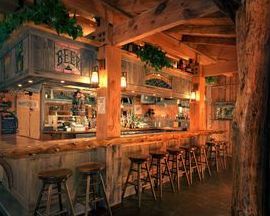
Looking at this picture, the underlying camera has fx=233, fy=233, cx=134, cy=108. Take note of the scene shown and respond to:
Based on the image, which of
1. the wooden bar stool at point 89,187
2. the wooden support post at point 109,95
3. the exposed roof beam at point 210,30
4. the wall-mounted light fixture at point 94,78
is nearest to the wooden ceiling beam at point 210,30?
the exposed roof beam at point 210,30

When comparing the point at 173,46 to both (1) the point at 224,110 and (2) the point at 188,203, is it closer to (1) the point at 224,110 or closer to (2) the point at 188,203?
(2) the point at 188,203

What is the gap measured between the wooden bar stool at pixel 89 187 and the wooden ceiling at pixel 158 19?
202 centimetres

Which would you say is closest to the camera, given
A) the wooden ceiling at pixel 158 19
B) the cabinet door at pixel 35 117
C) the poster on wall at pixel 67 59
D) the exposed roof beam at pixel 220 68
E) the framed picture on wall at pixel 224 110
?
the wooden ceiling at pixel 158 19

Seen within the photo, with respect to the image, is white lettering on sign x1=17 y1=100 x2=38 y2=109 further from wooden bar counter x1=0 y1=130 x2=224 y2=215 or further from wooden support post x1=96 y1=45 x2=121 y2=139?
wooden support post x1=96 y1=45 x2=121 y2=139

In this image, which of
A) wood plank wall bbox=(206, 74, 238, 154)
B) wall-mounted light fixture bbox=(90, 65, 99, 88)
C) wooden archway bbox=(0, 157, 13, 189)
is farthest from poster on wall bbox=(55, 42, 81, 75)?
wood plank wall bbox=(206, 74, 238, 154)

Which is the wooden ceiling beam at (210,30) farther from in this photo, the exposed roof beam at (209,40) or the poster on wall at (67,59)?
the poster on wall at (67,59)

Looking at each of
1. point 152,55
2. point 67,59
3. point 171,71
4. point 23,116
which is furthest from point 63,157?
point 171,71

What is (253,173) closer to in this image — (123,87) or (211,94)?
(123,87)

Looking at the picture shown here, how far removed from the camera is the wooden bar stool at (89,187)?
312cm

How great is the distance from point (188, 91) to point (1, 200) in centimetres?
522

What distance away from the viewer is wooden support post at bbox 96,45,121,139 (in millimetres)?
3879

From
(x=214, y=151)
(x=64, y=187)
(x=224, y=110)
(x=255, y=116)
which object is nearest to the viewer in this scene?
(x=255, y=116)

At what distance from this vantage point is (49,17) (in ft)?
10.7

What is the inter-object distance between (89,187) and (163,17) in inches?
101
